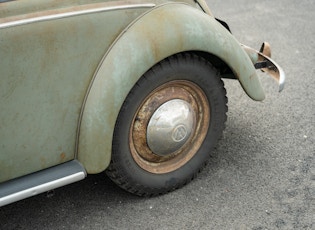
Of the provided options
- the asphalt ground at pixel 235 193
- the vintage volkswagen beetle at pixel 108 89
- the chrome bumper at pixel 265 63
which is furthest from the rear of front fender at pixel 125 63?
the chrome bumper at pixel 265 63

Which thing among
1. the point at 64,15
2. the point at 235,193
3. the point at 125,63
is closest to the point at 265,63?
the point at 235,193

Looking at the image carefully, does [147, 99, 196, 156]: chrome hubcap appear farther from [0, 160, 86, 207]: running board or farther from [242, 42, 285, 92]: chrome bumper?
[242, 42, 285, 92]: chrome bumper

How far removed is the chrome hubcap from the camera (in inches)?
107

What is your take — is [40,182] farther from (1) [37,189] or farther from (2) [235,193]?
(2) [235,193]

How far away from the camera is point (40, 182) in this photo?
94.0 inches

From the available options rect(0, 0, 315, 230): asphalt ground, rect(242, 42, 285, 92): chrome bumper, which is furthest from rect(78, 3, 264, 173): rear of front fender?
rect(242, 42, 285, 92): chrome bumper

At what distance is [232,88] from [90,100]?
1.93m

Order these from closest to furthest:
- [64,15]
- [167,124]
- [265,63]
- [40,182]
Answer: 1. [64,15]
2. [40,182]
3. [167,124]
4. [265,63]

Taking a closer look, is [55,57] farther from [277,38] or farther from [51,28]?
[277,38]

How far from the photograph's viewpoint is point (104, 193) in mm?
2934

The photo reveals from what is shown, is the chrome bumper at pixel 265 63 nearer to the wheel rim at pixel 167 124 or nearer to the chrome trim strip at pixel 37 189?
the wheel rim at pixel 167 124

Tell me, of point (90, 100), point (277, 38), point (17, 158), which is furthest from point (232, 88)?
point (17, 158)

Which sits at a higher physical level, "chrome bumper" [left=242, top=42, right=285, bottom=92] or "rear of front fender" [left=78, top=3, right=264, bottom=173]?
"rear of front fender" [left=78, top=3, right=264, bottom=173]

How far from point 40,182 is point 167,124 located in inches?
29.0
